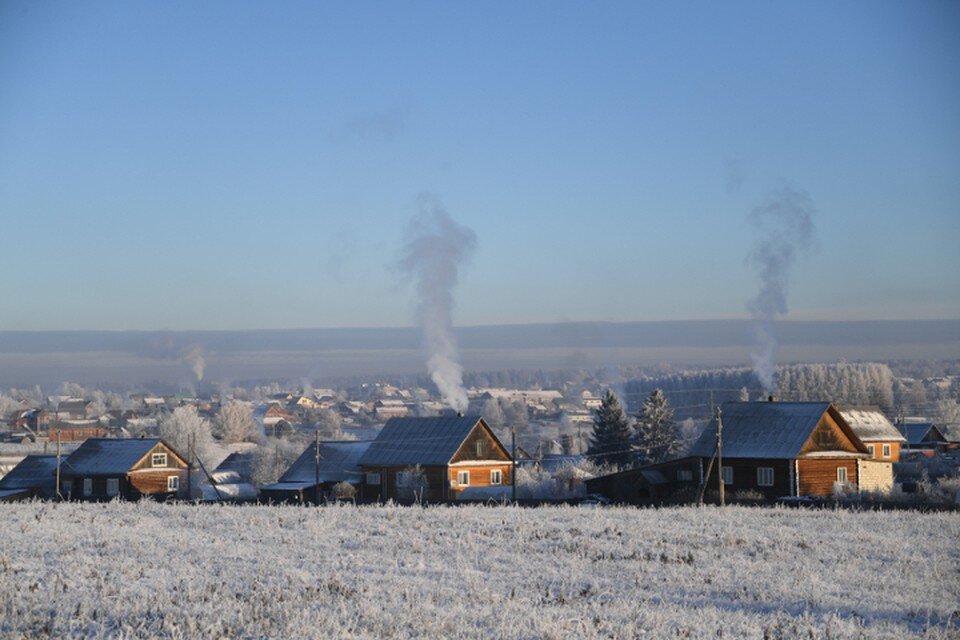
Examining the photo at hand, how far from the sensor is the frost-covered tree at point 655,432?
75750 millimetres

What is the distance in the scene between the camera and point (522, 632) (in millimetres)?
11414

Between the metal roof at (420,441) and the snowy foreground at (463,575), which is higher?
the snowy foreground at (463,575)

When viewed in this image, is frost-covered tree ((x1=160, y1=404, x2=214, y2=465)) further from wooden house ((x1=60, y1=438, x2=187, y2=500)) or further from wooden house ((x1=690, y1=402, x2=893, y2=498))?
wooden house ((x1=690, y1=402, x2=893, y2=498))

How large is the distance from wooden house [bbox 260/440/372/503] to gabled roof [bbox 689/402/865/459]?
19658 mm

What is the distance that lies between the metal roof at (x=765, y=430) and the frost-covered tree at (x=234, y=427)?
9002 centimetres

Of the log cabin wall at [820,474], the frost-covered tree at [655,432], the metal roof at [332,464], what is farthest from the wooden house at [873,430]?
the metal roof at [332,464]

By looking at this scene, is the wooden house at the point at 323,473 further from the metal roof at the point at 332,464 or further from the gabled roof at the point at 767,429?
the gabled roof at the point at 767,429

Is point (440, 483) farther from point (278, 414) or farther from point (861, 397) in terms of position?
point (278, 414)

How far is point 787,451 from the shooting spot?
4684cm

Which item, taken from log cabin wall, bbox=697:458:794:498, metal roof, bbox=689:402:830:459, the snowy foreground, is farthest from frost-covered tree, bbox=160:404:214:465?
the snowy foreground

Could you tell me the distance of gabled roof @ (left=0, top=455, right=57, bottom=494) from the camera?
58.6 m

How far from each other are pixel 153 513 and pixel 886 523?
60.0ft

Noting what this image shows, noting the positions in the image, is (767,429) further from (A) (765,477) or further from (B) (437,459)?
(B) (437,459)

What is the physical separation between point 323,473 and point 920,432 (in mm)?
57566
